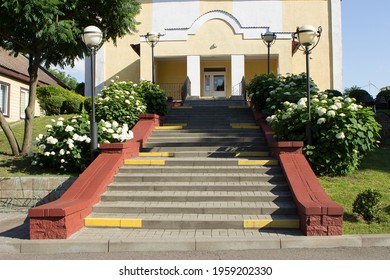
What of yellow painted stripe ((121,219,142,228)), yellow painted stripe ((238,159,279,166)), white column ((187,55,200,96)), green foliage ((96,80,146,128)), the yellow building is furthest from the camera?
the yellow building

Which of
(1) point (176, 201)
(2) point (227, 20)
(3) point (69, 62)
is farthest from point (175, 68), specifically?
(1) point (176, 201)

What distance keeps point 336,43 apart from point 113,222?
70.2 feet

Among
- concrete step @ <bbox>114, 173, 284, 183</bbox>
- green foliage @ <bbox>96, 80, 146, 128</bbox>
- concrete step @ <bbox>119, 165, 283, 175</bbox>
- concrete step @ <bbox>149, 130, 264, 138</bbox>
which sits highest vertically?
green foliage @ <bbox>96, 80, 146, 128</bbox>

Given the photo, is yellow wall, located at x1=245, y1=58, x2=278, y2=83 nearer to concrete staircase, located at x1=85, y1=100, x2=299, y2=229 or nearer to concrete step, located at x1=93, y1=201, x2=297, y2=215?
concrete staircase, located at x1=85, y1=100, x2=299, y2=229

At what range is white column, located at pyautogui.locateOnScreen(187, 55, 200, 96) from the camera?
21.2m

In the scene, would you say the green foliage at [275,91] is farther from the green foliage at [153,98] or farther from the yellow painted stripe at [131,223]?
the yellow painted stripe at [131,223]

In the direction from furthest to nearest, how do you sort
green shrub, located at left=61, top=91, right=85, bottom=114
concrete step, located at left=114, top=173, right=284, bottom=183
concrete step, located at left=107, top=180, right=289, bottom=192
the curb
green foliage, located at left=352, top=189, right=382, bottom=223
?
1. green shrub, located at left=61, top=91, right=85, bottom=114
2. concrete step, located at left=114, top=173, right=284, bottom=183
3. concrete step, located at left=107, top=180, right=289, bottom=192
4. green foliage, located at left=352, top=189, right=382, bottom=223
5. the curb

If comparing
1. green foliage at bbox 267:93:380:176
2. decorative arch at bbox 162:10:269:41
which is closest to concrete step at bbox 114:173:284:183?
green foliage at bbox 267:93:380:176

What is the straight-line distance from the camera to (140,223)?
21.4 feet

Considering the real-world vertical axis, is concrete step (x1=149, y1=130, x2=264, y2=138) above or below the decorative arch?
below

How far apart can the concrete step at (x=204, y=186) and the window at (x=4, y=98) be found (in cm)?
1518

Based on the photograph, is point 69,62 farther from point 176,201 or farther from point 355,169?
point 355,169

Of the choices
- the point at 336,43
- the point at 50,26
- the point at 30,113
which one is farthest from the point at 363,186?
the point at 336,43

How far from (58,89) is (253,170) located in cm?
1501
